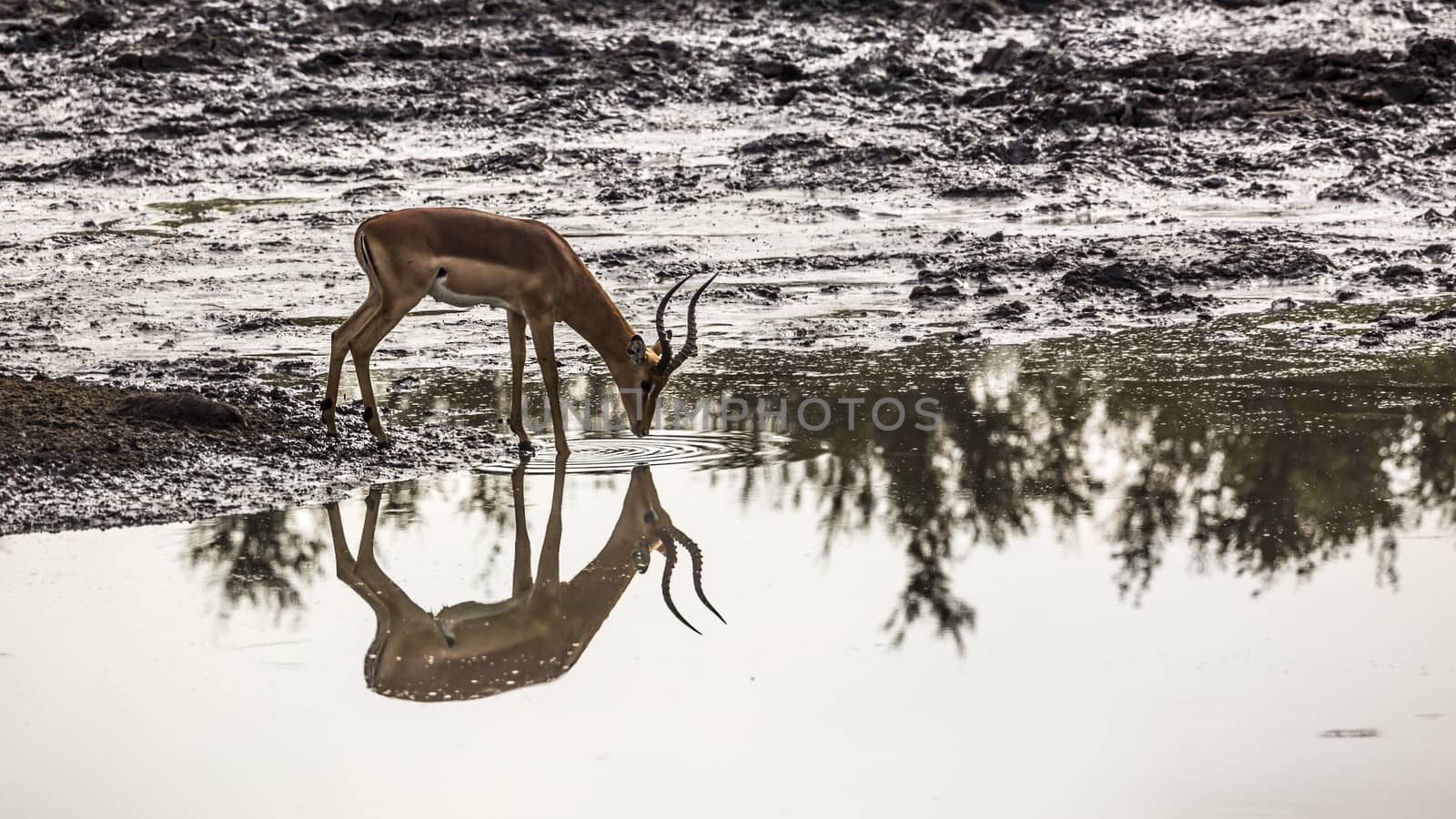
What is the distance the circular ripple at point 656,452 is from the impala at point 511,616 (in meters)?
0.69

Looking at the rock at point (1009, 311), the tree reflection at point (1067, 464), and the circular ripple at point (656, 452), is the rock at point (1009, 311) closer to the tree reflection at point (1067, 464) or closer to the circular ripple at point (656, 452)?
the tree reflection at point (1067, 464)

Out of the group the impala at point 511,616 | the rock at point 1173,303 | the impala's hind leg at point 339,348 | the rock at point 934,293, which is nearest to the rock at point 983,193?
the rock at point 934,293

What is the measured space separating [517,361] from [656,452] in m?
1.02

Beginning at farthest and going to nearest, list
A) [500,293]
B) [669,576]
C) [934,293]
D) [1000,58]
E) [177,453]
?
[1000,58] → [934,293] → [500,293] → [177,453] → [669,576]

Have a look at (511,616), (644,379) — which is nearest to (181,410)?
(644,379)

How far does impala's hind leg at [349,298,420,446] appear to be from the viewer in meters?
8.59

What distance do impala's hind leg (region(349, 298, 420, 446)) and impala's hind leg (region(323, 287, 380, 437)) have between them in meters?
0.06

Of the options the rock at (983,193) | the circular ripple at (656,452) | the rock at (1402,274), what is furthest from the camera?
the rock at (983,193)

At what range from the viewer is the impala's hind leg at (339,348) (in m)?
8.68

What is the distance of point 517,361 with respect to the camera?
915cm

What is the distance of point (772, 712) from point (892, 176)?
11.2 metres

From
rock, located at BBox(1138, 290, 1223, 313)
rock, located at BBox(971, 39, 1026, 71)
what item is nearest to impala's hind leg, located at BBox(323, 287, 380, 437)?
rock, located at BBox(1138, 290, 1223, 313)

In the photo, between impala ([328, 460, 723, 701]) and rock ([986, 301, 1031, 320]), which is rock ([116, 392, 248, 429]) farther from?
rock ([986, 301, 1031, 320])

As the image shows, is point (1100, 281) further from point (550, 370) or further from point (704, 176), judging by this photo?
point (550, 370)
